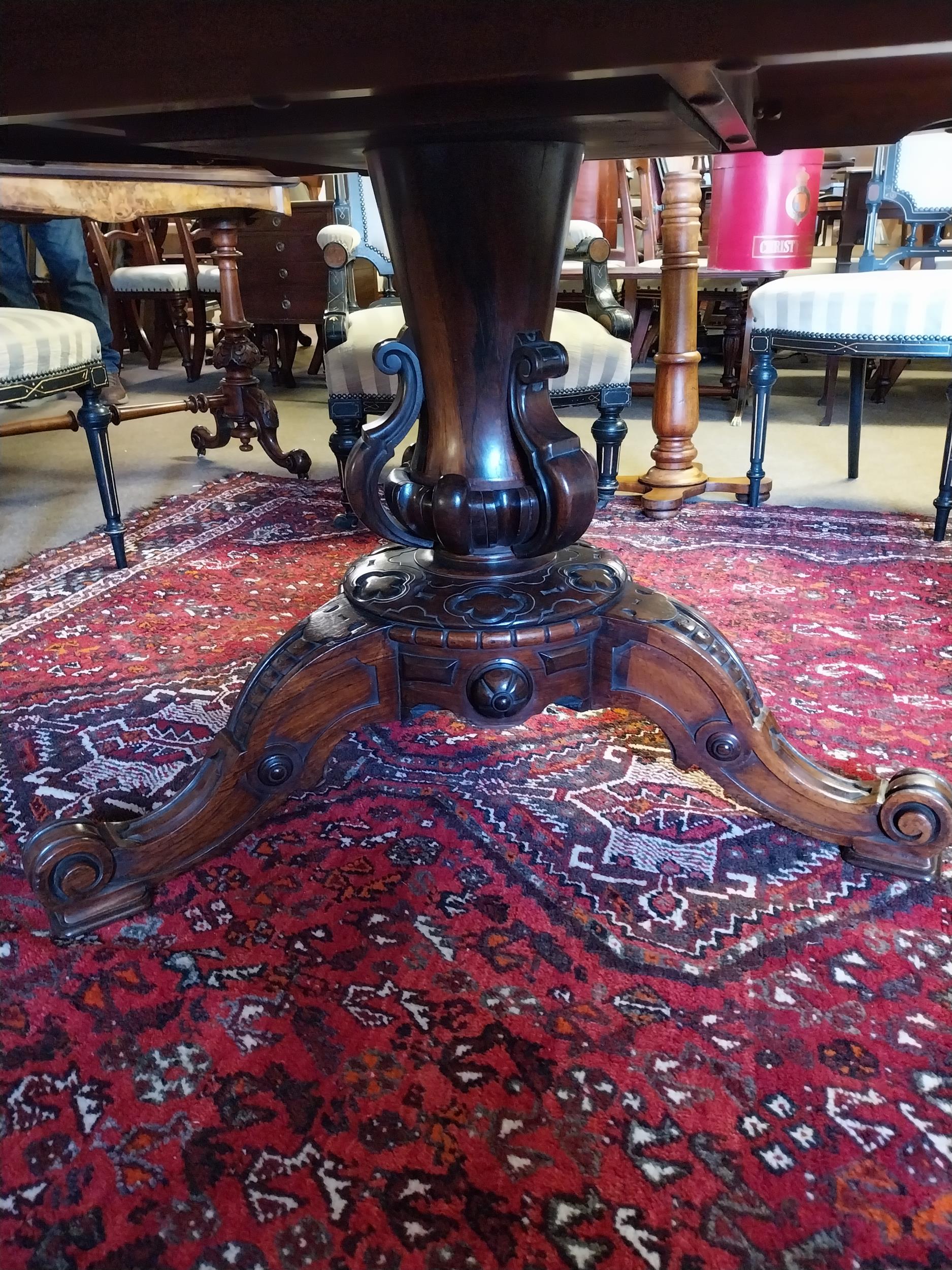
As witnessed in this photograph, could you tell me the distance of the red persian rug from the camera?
1.91 feet

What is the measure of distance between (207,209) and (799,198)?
77.8 inches

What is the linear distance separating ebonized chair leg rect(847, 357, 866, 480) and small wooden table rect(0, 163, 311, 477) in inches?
52.9

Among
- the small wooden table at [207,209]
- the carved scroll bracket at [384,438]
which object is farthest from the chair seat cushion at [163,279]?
the carved scroll bracket at [384,438]

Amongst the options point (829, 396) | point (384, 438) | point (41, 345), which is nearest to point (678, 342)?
point (829, 396)

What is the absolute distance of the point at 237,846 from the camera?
96cm

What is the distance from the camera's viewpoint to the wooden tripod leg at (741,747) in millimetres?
866

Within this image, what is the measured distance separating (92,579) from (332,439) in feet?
1.82

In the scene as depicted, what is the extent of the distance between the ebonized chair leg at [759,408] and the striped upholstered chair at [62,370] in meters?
1.33

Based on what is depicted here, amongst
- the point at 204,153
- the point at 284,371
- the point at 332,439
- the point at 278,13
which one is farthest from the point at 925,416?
the point at 278,13

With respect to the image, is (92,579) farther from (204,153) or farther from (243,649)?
(204,153)

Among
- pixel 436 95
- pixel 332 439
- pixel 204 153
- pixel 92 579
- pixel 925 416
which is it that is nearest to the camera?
pixel 436 95

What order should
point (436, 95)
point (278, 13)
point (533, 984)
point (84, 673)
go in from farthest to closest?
point (84, 673) → point (533, 984) → point (436, 95) → point (278, 13)

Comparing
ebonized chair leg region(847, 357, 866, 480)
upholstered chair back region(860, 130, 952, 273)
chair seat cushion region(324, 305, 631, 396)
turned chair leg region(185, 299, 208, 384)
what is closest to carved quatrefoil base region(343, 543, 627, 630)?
chair seat cushion region(324, 305, 631, 396)

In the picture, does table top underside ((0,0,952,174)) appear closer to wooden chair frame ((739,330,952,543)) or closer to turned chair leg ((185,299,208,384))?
wooden chair frame ((739,330,952,543))
